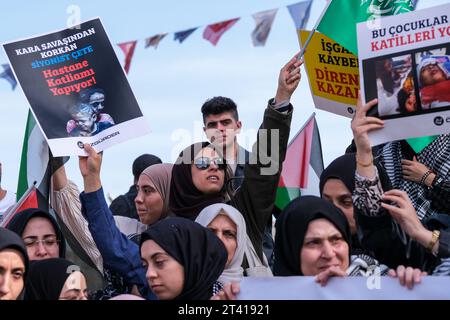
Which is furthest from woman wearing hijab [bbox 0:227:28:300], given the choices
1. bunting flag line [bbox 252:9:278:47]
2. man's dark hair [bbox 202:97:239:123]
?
bunting flag line [bbox 252:9:278:47]

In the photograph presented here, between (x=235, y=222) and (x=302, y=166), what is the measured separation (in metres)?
2.09

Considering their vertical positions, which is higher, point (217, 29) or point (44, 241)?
point (217, 29)

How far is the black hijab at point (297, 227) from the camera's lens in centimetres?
441

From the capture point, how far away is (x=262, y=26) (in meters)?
9.45

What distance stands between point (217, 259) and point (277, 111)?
1.16 metres

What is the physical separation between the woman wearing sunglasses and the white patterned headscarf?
0.32m

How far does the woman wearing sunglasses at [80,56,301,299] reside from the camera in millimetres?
5145

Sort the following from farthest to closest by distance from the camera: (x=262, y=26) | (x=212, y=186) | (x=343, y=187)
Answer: (x=262, y=26), (x=212, y=186), (x=343, y=187)

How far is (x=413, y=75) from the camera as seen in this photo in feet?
15.5

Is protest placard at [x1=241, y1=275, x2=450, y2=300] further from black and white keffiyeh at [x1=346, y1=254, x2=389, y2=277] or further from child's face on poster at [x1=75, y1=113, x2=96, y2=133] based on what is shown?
child's face on poster at [x1=75, y1=113, x2=96, y2=133]

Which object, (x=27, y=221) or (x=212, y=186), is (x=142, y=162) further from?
(x=27, y=221)

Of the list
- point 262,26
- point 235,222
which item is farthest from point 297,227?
point 262,26

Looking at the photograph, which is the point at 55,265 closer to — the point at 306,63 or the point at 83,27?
the point at 83,27
